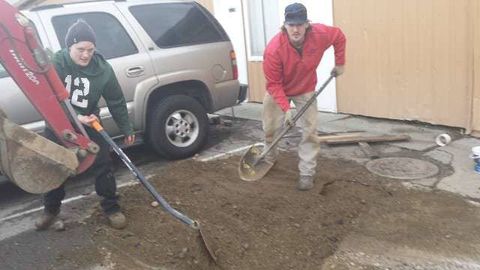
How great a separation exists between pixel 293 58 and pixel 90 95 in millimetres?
1858

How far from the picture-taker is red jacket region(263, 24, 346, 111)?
479 centimetres

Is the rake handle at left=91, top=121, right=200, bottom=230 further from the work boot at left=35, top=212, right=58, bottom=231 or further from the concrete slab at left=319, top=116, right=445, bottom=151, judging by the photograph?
the concrete slab at left=319, top=116, right=445, bottom=151

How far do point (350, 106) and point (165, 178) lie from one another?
140 inches

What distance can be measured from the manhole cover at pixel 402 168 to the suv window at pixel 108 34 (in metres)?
3.03

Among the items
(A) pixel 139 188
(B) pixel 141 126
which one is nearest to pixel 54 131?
(A) pixel 139 188

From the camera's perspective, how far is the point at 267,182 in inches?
207

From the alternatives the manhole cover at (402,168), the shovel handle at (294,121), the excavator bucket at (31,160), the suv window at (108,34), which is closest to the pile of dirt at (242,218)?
the manhole cover at (402,168)

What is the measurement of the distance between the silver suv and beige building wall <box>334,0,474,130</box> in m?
1.96

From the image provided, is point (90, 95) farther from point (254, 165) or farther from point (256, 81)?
point (256, 81)

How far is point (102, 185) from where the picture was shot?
14.5ft

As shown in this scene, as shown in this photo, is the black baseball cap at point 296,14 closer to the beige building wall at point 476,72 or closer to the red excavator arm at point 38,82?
the red excavator arm at point 38,82

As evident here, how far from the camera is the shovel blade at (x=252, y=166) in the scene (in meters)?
5.35

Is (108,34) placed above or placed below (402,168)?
above

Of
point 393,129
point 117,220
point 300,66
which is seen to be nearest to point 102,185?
point 117,220
